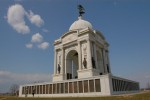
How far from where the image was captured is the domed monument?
30938 millimetres

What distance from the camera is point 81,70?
3900 cm

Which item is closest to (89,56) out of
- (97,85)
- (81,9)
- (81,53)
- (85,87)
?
(81,53)

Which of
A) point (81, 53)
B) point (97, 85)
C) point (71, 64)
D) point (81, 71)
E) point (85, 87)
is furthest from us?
point (71, 64)

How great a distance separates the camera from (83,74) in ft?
125

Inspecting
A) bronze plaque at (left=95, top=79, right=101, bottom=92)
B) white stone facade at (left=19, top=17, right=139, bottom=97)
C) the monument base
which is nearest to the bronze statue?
white stone facade at (left=19, top=17, right=139, bottom=97)

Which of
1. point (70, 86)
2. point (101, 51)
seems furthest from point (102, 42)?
point (70, 86)

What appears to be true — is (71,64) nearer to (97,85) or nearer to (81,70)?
(81,70)

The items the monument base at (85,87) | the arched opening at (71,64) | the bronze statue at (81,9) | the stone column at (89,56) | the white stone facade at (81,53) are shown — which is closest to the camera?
the monument base at (85,87)

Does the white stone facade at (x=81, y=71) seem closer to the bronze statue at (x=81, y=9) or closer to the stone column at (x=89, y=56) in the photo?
the stone column at (x=89, y=56)

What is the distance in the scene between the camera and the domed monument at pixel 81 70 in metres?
30.9

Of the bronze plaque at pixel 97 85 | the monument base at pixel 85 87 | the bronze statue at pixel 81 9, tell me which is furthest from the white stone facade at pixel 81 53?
the bronze statue at pixel 81 9

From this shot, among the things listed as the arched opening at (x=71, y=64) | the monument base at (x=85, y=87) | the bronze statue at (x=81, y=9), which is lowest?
the monument base at (x=85, y=87)

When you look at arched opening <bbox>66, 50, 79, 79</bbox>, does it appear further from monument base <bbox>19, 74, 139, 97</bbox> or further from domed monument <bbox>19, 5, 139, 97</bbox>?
monument base <bbox>19, 74, 139, 97</bbox>

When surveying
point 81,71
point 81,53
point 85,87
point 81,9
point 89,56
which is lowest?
point 85,87
